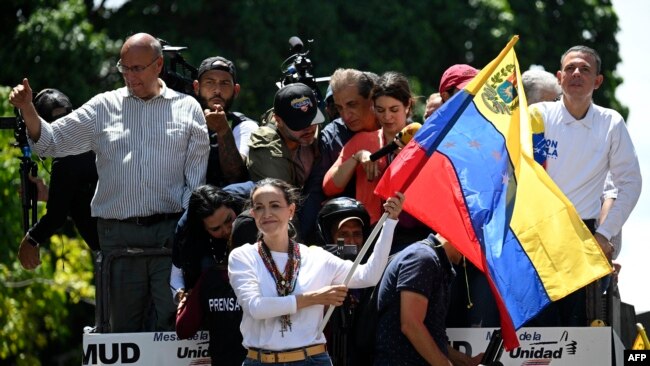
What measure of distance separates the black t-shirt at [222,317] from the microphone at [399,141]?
1.33 meters

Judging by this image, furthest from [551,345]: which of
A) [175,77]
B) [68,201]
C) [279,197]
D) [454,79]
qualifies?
[175,77]

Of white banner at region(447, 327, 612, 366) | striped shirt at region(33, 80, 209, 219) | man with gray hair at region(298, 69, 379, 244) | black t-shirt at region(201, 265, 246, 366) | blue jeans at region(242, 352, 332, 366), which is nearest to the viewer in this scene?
blue jeans at region(242, 352, 332, 366)

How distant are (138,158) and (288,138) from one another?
1.06m

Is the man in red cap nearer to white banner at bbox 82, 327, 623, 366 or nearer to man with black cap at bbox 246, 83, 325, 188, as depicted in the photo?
man with black cap at bbox 246, 83, 325, 188

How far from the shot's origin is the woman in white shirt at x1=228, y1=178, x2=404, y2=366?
380 inches

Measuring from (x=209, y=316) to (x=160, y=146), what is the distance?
1516 mm

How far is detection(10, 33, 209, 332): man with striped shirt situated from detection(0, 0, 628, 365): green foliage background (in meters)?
11.0

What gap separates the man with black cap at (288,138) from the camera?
11.6 m

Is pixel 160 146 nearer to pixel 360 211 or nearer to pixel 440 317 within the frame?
pixel 360 211

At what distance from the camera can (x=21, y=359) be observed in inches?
910

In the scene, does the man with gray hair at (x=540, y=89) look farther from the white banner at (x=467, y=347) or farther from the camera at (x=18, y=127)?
the camera at (x=18, y=127)

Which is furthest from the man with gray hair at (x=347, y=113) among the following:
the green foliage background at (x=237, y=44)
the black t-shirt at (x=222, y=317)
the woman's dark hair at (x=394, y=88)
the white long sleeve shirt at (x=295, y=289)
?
the green foliage background at (x=237, y=44)

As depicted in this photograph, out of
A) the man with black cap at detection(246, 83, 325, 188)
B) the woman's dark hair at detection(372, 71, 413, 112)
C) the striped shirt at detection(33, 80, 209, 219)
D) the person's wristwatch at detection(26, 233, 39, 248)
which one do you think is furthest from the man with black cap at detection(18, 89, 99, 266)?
the woman's dark hair at detection(372, 71, 413, 112)

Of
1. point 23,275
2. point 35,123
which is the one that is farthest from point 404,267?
point 23,275
